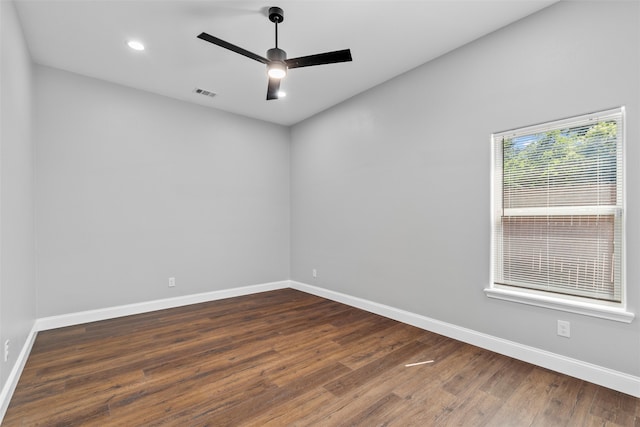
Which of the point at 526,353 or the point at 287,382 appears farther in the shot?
the point at 526,353

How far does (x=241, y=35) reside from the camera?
285 cm

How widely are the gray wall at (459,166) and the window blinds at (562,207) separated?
0.10 meters

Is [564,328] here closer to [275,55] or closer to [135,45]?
[275,55]

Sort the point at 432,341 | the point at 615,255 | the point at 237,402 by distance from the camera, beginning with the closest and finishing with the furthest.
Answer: the point at 237,402 → the point at 615,255 → the point at 432,341

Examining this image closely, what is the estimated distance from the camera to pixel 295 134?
213 inches

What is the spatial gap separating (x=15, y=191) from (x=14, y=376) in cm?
137

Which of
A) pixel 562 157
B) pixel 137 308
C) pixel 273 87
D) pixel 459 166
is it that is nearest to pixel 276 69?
pixel 273 87

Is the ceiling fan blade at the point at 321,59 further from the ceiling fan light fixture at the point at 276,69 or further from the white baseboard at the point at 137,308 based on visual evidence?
the white baseboard at the point at 137,308

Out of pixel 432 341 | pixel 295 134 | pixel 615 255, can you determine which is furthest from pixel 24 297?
pixel 615 255

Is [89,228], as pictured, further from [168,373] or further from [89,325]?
[168,373]

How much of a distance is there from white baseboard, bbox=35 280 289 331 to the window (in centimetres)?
354

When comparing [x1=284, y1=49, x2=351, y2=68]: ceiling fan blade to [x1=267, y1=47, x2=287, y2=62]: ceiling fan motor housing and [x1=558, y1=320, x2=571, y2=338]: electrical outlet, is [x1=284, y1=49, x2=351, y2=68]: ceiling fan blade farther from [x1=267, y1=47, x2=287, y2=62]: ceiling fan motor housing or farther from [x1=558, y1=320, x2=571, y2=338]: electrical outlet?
[x1=558, y1=320, x2=571, y2=338]: electrical outlet

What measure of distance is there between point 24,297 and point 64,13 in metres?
2.46

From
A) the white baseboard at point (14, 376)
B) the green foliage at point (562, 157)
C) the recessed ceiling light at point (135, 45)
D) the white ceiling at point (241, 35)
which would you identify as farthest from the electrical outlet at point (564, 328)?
the recessed ceiling light at point (135, 45)
